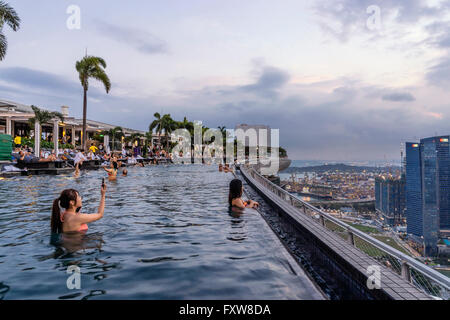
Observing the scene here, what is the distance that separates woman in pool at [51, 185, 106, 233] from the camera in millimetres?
4887

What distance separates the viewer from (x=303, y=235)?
5805 millimetres

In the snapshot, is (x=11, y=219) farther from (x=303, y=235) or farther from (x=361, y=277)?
(x=361, y=277)

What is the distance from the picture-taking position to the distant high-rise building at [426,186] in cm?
1989

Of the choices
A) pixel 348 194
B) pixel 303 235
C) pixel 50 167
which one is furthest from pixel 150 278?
pixel 348 194

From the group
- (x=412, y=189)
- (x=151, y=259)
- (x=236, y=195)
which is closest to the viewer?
(x=151, y=259)

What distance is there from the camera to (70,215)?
5.03m

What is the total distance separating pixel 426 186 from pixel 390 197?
3.51 m

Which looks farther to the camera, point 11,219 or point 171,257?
point 11,219

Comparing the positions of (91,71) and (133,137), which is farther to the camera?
(133,137)

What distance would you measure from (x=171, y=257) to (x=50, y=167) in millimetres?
19415

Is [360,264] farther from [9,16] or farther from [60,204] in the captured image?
[9,16]
